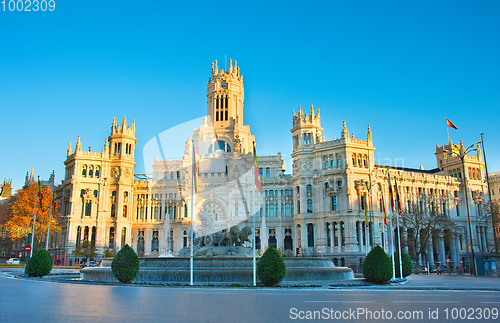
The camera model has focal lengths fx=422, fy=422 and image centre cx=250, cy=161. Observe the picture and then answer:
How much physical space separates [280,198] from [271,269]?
212 ft

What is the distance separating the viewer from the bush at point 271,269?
26703mm

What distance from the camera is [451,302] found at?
19516 millimetres

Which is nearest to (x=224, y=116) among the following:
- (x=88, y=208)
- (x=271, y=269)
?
(x=88, y=208)

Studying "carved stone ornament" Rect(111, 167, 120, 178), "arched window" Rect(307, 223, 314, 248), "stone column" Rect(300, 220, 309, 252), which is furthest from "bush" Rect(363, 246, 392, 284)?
"carved stone ornament" Rect(111, 167, 120, 178)

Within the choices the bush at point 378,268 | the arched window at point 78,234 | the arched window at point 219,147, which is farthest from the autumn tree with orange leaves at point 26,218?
the bush at point 378,268

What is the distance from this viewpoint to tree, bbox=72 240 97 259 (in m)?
81.8

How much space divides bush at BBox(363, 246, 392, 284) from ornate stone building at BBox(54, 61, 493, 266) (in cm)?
4609

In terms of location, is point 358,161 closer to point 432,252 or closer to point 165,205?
point 432,252

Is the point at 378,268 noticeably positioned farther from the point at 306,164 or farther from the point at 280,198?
the point at 280,198

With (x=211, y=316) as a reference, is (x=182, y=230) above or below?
above

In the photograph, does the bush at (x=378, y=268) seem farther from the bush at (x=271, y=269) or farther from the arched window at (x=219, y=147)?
the arched window at (x=219, y=147)

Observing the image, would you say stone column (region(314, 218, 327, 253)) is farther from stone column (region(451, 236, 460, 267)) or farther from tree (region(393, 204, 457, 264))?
stone column (region(451, 236, 460, 267))

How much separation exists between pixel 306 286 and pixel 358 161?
2347 inches

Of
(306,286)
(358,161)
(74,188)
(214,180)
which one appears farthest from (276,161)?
(306,286)
